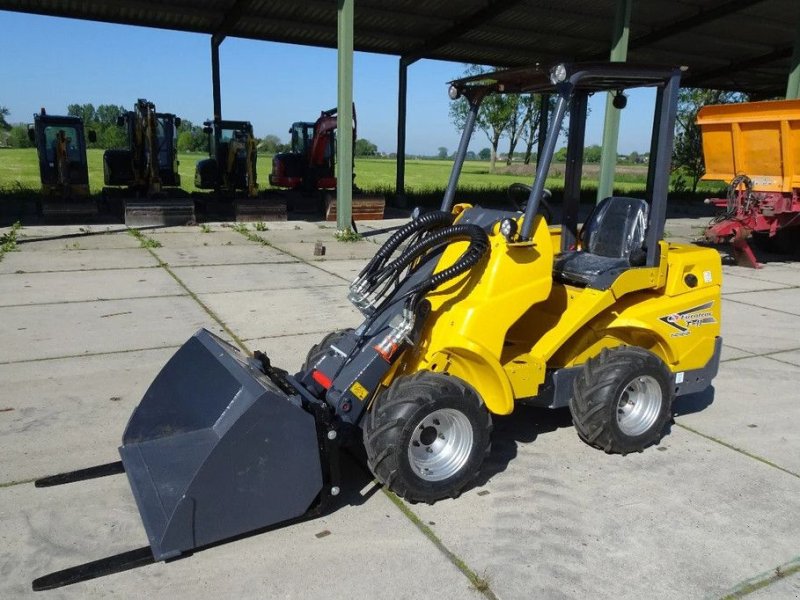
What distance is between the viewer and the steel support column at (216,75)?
17.5 meters

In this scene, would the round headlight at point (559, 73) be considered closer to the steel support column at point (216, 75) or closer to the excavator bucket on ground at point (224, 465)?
the excavator bucket on ground at point (224, 465)

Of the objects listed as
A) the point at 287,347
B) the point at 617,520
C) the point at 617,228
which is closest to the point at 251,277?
the point at 287,347

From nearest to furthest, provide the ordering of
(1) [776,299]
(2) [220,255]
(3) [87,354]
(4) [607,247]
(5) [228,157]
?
1. (4) [607,247]
2. (3) [87,354]
3. (1) [776,299]
4. (2) [220,255]
5. (5) [228,157]

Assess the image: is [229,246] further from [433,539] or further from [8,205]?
[433,539]

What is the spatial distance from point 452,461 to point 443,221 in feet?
4.69

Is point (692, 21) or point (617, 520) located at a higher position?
point (692, 21)

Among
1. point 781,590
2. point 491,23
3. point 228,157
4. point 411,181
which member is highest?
point 491,23

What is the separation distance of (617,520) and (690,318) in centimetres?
156

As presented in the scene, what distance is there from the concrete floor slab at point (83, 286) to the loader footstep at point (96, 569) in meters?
5.20

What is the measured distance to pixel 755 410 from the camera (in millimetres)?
4871

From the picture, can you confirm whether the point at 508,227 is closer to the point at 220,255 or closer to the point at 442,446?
the point at 442,446

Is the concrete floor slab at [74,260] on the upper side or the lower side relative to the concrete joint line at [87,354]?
upper

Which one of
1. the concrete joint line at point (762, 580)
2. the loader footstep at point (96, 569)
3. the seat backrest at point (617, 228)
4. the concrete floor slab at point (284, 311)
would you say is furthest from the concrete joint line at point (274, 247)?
the concrete joint line at point (762, 580)

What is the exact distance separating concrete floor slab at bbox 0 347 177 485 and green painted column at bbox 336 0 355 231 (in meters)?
7.41
